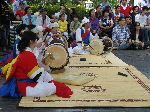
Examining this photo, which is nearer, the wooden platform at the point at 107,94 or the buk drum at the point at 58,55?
the wooden platform at the point at 107,94

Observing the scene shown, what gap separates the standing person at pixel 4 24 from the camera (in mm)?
12016

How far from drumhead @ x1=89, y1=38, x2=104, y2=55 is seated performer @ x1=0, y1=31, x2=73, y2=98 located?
16.4 feet

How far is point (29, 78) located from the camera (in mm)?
5793

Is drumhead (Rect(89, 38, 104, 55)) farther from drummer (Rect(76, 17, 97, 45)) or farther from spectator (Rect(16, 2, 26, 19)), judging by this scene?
spectator (Rect(16, 2, 26, 19))

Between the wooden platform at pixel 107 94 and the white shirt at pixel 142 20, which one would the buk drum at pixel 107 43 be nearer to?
the white shirt at pixel 142 20

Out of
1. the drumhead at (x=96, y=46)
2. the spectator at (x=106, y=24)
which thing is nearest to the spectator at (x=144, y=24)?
the spectator at (x=106, y=24)

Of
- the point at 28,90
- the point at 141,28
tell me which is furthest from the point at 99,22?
the point at 28,90

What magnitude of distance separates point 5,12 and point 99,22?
3.33 meters

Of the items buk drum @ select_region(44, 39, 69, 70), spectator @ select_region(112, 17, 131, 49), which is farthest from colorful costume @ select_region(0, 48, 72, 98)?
spectator @ select_region(112, 17, 131, 49)

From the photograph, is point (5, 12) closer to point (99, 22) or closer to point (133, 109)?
point (99, 22)

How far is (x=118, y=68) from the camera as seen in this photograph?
855cm

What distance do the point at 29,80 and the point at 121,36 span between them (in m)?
7.81

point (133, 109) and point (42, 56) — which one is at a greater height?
point (42, 56)

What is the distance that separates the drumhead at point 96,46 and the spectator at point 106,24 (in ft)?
9.36
